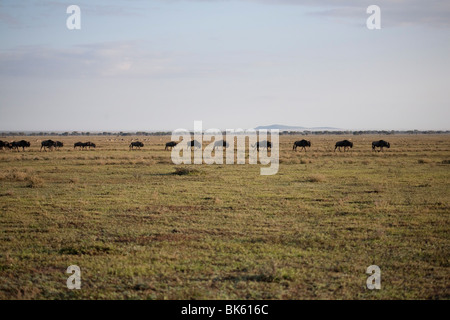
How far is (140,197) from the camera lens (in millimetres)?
16375

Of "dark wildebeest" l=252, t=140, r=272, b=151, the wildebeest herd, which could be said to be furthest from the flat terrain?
"dark wildebeest" l=252, t=140, r=272, b=151

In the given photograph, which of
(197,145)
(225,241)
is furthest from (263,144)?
(225,241)

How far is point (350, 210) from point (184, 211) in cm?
596

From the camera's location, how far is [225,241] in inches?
376

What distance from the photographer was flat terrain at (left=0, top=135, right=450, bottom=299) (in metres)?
6.73

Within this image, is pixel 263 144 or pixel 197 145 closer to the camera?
pixel 197 145

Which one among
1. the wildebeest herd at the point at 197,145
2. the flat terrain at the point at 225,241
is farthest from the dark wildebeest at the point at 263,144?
the flat terrain at the point at 225,241

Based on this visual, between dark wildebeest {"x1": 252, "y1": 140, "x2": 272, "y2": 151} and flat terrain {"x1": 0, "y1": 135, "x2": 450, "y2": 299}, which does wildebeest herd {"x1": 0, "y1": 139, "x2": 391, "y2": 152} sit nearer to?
dark wildebeest {"x1": 252, "y1": 140, "x2": 272, "y2": 151}

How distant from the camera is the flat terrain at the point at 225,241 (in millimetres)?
6727

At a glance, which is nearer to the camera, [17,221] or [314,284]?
[314,284]

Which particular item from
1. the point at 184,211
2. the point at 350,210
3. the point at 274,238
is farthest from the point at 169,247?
the point at 350,210

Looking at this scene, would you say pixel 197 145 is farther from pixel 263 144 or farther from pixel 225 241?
pixel 225 241

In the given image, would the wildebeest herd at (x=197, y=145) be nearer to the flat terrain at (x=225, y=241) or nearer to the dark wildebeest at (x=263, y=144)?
the dark wildebeest at (x=263, y=144)
